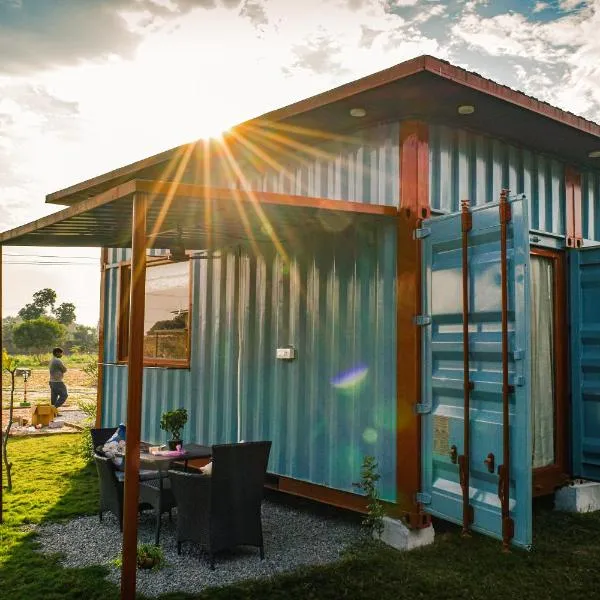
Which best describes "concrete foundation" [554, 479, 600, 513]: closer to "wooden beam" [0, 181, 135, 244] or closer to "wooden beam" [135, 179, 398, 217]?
"wooden beam" [135, 179, 398, 217]

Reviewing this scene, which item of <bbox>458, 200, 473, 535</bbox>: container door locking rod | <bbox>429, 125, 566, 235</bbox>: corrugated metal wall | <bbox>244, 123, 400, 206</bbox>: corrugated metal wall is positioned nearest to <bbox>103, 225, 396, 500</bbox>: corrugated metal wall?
<bbox>244, 123, 400, 206</bbox>: corrugated metal wall

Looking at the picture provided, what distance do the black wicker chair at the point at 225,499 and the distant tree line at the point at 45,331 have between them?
35.0 meters

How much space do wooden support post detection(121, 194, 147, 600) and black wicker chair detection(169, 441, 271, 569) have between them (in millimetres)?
743

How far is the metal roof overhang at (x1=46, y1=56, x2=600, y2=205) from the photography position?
5.03m

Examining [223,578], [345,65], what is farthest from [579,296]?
[223,578]

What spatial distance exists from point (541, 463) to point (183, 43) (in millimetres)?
5215

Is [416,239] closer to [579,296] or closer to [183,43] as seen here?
[579,296]

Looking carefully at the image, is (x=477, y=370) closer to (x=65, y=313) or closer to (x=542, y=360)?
(x=542, y=360)

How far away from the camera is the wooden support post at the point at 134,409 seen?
4090 millimetres

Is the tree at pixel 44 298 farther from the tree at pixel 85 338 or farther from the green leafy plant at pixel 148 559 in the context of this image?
the green leafy plant at pixel 148 559

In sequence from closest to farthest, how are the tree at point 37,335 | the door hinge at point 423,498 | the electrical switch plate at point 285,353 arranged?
1. the door hinge at point 423,498
2. the electrical switch plate at point 285,353
3. the tree at point 37,335

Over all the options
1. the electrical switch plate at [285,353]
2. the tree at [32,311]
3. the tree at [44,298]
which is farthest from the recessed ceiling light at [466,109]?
the tree at [32,311]

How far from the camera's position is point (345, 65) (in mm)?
6230

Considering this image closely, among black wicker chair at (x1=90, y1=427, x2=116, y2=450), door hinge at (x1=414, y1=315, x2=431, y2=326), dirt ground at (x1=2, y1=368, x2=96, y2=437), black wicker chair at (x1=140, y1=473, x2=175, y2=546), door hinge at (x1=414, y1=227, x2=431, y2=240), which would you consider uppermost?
door hinge at (x1=414, y1=227, x2=431, y2=240)
